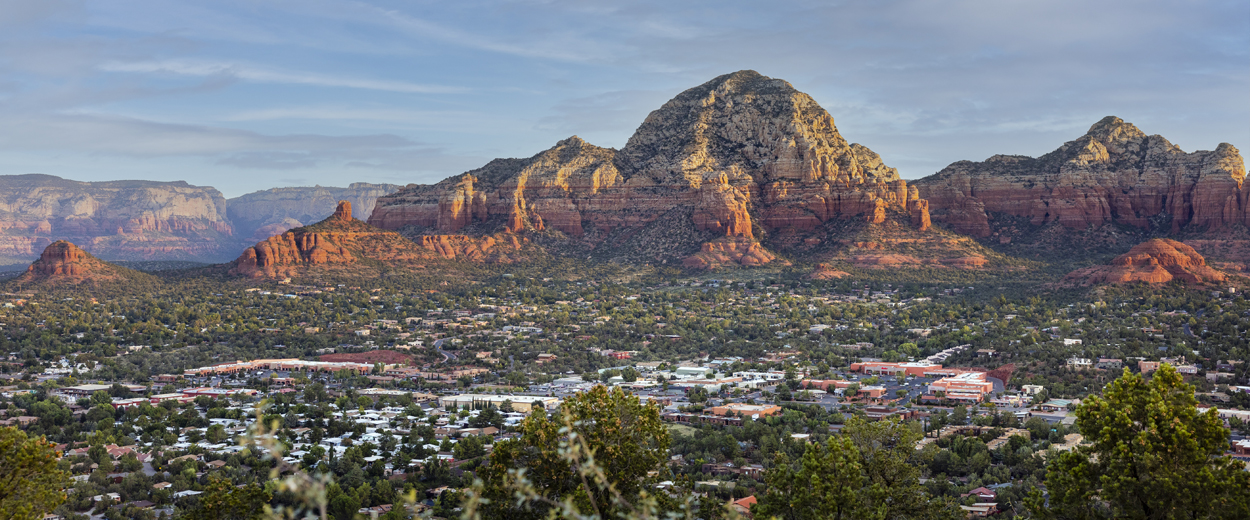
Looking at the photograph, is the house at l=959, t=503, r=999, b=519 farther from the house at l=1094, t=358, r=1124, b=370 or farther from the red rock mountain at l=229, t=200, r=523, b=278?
the red rock mountain at l=229, t=200, r=523, b=278

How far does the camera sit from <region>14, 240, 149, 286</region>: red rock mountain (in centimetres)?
13588

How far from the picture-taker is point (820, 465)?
2603 cm

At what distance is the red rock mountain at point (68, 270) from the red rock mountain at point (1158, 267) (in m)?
122

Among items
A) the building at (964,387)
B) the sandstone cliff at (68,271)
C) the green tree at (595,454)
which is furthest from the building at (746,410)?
the sandstone cliff at (68,271)

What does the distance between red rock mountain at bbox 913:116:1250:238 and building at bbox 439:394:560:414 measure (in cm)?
9893

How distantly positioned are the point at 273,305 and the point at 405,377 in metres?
43.8

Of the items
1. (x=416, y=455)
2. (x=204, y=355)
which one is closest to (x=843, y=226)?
(x=204, y=355)

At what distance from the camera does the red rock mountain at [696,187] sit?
151500mm

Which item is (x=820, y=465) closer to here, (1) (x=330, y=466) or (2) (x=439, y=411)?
(1) (x=330, y=466)

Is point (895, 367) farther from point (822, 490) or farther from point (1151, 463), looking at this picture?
point (1151, 463)

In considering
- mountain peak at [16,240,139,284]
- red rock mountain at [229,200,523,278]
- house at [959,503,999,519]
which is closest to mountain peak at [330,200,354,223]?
red rock mountain at [229,200,523,278]

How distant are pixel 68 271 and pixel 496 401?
301 feet

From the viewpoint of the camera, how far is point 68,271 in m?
138

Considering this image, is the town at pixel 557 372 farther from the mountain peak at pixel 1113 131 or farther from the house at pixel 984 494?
the mountain peak at pixel 1113 131
